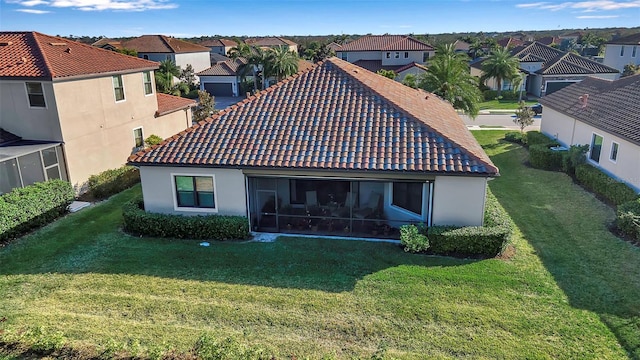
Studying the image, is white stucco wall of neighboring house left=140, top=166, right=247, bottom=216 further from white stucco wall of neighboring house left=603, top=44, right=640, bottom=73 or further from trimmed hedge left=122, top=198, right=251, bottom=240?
white stucco wall of neighboring house left=603, top=44, right=640, bottom=73

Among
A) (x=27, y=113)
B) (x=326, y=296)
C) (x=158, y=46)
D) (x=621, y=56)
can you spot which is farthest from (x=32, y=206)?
(x=621, y=56)

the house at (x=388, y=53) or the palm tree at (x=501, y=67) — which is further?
the house at (x=388, y=53)

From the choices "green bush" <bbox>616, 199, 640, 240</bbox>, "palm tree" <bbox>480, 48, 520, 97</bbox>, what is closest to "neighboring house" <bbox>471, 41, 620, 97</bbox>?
"palm tree" <bbox>480, 48, 520, 97</bbox>

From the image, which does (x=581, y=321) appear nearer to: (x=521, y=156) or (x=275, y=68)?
(x=521, y=156)

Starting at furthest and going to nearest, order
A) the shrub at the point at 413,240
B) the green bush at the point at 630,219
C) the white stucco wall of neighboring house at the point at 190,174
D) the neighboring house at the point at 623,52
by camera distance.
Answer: the neighboring house at the point at 623,52, the white stucco wall of neighboring house at the point at 190,174, the green bush at the point at 630,219, the shrub at the point at 413,240

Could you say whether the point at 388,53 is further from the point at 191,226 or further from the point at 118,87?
the point at 191,226

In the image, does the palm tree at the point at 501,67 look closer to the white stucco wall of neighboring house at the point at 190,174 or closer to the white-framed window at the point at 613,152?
the white-framed window at the point at 613,152

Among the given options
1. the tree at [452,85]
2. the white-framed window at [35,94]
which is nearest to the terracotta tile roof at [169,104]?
the white-framed window at [35,94]
